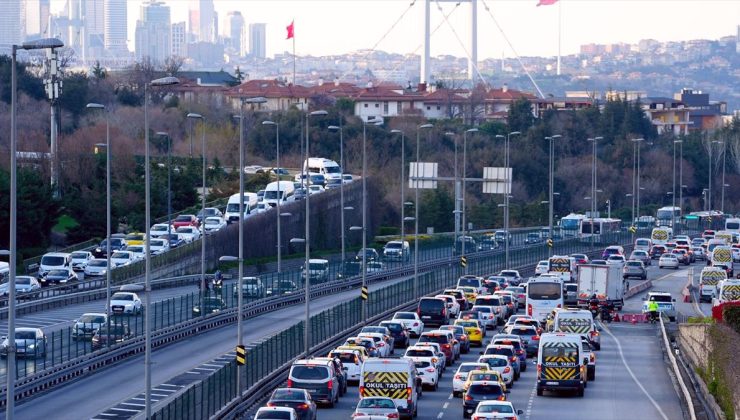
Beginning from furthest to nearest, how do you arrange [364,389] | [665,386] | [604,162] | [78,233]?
[604,162], [78,233], [665,386], [364,389]

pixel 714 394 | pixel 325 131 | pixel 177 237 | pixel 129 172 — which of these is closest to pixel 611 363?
pixel 714 394

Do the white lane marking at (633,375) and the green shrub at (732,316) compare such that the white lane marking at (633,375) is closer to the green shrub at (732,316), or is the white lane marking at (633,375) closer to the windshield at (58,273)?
the green shrub at (732,316)

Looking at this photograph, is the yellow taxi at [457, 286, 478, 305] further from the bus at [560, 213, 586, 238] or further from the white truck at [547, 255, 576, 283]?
the bus at [560, 213, 586, 238]

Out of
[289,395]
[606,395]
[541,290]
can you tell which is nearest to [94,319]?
[289,395]

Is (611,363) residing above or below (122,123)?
below

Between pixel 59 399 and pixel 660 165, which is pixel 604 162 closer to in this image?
pixel 660 165

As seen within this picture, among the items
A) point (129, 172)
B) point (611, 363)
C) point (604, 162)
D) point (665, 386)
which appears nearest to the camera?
point (665, 386)

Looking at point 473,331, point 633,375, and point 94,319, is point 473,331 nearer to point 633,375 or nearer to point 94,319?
point 633,375
